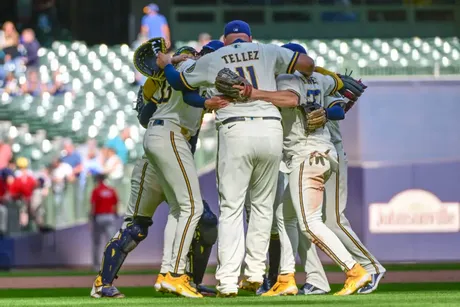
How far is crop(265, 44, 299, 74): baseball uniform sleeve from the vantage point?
29.0 feet

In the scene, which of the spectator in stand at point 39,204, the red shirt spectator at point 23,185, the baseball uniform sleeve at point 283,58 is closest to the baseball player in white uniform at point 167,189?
the baseball uniform sleeve at point 283,58

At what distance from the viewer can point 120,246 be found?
31.3 ft

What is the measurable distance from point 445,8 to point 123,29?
7.87 metres

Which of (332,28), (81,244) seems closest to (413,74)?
(81,244)

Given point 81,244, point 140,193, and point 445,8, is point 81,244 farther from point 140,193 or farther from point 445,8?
point 445,8

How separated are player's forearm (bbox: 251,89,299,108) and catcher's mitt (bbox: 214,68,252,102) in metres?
0.06

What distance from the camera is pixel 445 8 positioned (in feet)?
94.3

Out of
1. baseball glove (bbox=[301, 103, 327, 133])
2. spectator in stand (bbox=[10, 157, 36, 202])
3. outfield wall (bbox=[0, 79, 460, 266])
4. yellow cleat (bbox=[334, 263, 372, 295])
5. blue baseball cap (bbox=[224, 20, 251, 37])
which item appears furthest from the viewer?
spectator in stand (bbox=[10, 157, 36, 202])


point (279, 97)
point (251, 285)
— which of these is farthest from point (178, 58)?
point (251, 285)

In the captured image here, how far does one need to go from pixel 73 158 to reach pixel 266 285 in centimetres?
999

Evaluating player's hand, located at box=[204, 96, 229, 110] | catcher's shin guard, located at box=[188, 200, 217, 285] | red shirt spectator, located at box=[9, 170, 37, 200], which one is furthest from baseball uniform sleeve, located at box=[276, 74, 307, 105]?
red shirt spectator, located at box=[9, 170, 37, 200]

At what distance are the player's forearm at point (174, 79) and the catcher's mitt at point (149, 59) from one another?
1.12 feet

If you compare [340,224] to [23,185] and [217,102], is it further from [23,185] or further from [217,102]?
[23,185]

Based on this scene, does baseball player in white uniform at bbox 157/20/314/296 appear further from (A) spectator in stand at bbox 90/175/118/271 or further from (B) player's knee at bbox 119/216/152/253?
(A) spectator in stand at bbox 90/175/118/271
